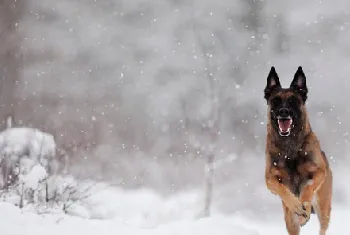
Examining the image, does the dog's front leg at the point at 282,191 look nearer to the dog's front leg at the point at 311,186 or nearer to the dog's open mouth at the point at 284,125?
the dog's front leg at the point at 311,186

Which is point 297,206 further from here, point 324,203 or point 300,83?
point 300,83

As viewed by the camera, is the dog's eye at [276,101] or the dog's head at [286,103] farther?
the dog's eye at [276,101]

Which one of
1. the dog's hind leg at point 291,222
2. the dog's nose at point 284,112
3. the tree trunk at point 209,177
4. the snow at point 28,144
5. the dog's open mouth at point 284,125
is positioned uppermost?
the tree trunk at point 209,177

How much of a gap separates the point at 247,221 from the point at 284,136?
28334mm

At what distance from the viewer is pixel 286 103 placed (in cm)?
600

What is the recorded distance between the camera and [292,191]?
600 cm

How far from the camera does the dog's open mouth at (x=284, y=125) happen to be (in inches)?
232

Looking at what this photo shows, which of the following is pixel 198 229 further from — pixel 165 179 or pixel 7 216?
pixel 165 179

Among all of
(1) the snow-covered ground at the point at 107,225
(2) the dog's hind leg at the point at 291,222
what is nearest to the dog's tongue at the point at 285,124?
(2) the dog's hind leg at the point at 291,222

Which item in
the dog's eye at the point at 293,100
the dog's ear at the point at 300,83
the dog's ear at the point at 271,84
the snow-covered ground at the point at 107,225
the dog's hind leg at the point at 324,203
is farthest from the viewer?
the dog's hind leg at the point at 324,203

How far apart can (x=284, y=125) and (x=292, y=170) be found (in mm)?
591

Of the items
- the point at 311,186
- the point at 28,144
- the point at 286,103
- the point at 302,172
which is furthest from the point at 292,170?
the point at 28,144

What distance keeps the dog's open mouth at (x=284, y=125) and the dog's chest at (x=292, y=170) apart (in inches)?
12.4

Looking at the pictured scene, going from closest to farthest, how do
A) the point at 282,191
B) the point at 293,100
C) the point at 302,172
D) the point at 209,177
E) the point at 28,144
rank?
1. the point at 282,191
2. the point at 302,172
3. the point at 293,100
4. the point at 28,144
5. the point at 209,177
